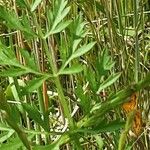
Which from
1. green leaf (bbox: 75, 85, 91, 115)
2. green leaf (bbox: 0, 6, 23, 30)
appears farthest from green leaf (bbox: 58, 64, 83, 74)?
green leaf (bbox: 0, 6, 23, 30)

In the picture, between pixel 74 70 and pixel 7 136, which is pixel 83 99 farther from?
pixel 7 136

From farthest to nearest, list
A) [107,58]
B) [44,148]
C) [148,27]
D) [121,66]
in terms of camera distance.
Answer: [148,27]
[121,66]
[107,58]
[44,148]

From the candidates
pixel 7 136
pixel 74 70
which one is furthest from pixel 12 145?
pixel 74 70

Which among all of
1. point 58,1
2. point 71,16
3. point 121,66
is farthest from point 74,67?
point 71,16

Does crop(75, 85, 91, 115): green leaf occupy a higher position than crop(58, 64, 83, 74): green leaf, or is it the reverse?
crop(58, 64, 83, 74): green leaf

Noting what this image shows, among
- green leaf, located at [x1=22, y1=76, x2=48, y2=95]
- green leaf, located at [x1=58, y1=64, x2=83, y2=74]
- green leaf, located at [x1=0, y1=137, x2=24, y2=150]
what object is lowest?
green leaf, located at [x1=0, y1=137, x2=24, y2=150]

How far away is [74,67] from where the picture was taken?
90 cm

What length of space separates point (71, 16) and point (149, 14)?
0.34 m

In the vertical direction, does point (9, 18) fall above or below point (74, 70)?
above

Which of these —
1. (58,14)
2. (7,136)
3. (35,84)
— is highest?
(58,14)

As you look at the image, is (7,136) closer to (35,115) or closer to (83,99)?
(35,115)

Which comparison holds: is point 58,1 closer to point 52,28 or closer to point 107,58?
point 52,28

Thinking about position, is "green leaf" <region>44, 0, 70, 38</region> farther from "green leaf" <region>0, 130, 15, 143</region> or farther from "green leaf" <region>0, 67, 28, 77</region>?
"green leaf" <region>0, 130, 15, 143</region>

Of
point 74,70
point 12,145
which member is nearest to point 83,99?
point 74,70
